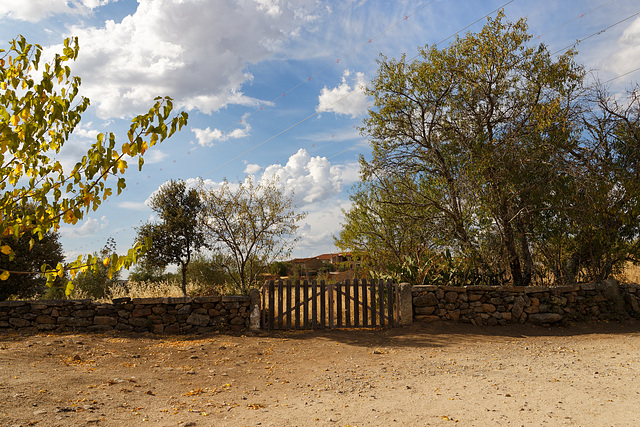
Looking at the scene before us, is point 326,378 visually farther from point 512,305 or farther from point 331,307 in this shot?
point 512,305

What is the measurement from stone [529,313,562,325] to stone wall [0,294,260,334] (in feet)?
21.3

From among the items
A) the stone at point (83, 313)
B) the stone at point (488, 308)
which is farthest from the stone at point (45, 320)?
the stone at point (488, 308)

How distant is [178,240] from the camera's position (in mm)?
15219

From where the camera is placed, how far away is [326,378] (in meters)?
6.00

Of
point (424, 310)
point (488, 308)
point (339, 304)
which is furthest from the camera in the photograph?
point (488, 308)

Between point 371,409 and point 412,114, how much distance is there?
28.9 ft

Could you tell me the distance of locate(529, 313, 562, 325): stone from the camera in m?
9.95

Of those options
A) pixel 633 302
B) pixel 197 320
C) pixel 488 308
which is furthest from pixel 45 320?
pixel 633 302

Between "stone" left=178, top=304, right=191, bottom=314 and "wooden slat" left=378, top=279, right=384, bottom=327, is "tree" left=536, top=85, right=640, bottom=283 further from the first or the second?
"stone" left=178, top=304, right=191, bottom=314

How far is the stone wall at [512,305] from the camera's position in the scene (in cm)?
995

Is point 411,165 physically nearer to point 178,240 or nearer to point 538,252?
point 538,252

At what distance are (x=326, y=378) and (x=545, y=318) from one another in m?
6.51

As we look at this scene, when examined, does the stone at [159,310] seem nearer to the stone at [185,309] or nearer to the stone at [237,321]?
the stone at [185,309]

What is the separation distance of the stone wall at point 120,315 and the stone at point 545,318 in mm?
6488
